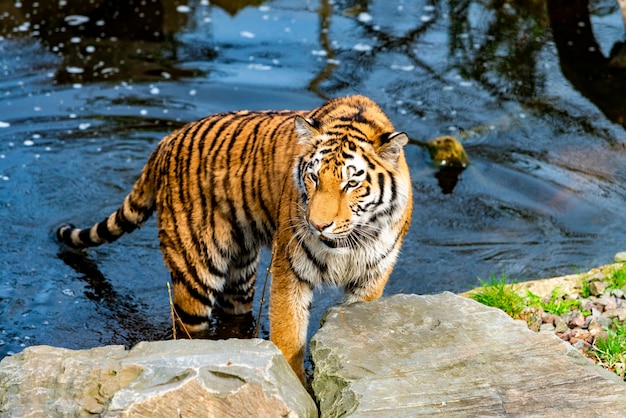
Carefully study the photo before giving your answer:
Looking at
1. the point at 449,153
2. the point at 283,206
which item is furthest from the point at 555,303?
the point at 449,153

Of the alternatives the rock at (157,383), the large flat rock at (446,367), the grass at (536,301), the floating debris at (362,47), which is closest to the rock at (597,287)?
the grass at (536,301)

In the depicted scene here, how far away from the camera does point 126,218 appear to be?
543 centimetres

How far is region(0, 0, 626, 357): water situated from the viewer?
616cm

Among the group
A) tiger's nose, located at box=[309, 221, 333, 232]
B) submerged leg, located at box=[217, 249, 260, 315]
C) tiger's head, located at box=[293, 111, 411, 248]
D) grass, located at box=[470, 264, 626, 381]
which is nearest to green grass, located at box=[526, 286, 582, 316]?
grass, located at box=[470, 264, 626, 381]

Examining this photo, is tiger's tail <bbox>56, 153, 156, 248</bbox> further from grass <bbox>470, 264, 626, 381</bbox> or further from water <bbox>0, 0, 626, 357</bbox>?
grass <bbox>470, 264, 626, 381</bbox>

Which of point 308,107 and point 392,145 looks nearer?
point 392,145

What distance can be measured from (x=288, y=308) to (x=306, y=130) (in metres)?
0.88

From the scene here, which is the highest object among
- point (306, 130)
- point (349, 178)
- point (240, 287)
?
point (306, 130)

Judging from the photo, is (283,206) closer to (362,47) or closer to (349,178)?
(349,178)

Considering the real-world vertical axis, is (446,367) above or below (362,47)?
above

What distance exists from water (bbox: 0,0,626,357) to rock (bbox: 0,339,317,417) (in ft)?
6.17

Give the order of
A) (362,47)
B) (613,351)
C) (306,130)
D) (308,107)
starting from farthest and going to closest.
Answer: (362,47) → (308,107) → (613,351) → (306,130)

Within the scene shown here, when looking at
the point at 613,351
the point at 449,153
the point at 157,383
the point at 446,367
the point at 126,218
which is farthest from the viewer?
the point at 449,153

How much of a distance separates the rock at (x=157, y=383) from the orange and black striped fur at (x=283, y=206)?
644 millimetres
